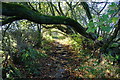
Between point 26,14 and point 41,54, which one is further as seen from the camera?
point 41,54

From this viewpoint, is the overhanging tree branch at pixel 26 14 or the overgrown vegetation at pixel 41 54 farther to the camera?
the overgrown vegetation at pixel 41 54

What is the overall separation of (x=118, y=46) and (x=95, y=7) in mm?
3094

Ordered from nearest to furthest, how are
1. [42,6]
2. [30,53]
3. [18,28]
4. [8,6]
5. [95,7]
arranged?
[8,6]
[30,53]
[18,28]
[95,7]
[42,6]

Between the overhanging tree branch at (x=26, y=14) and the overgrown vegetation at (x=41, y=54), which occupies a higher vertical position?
the overhanging tree branch at (x=26, y=14)

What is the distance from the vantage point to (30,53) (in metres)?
5.41

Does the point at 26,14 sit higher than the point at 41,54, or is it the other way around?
the point at 26,14

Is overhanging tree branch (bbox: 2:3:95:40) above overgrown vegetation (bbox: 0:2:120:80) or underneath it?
above

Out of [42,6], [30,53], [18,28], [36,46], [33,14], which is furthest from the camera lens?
[42,6]

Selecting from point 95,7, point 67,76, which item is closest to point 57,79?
point 67,76

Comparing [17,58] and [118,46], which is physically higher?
[118,46]

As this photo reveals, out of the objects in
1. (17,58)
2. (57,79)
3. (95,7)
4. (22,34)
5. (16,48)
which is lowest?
(57,79)

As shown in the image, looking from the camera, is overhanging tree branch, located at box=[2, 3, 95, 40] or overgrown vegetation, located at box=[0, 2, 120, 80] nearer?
overhanging tree branch, located at box=[2, 3, 95, 40]

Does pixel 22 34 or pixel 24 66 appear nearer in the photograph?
pixel 24 66

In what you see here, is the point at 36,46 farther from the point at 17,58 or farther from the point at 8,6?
the point at 8,6
